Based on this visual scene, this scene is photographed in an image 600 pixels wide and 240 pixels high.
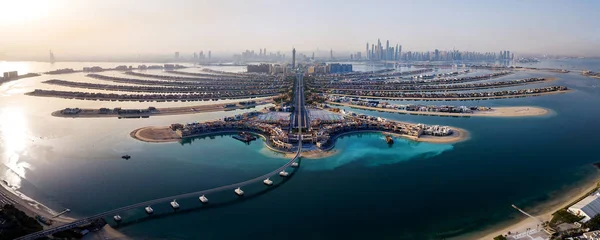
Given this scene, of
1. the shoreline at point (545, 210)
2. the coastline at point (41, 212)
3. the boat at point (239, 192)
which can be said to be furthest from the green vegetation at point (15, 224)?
the shoreline at point (545, 210)

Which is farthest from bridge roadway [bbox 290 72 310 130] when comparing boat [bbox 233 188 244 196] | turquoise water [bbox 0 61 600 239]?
boat [bbox 233 188 244 196]

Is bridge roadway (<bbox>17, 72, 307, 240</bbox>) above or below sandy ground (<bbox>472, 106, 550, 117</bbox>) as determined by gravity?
below

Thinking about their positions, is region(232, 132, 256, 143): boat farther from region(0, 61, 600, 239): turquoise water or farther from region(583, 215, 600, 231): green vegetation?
region(583, 215, 600, 231): green vegetation

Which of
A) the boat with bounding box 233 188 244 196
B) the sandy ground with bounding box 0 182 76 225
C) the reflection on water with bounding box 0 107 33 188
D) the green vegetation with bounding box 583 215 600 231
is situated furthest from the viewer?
the reflection on water with bounding box 0 107 33 188

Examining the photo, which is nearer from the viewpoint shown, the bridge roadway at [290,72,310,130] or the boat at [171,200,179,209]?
the boat at [171,200,179,209]

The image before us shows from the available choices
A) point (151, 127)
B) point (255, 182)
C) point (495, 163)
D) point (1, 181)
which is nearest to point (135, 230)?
point (255, 182)

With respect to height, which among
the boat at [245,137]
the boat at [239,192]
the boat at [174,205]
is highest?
the boat at [245,137]

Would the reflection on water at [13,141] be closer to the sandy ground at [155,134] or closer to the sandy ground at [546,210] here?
the sandy ground at [155,134]
